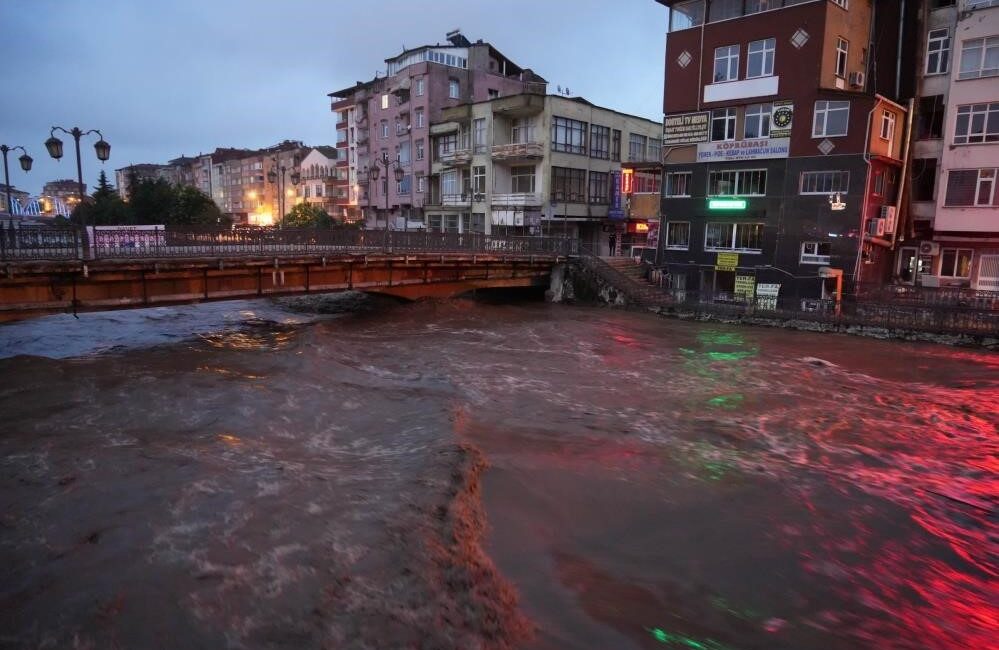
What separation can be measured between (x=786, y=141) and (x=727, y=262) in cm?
656

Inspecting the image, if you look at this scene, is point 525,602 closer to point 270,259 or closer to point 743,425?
point 743,425

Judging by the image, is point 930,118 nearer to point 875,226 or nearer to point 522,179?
point 875,226

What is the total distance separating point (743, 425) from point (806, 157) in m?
20.9

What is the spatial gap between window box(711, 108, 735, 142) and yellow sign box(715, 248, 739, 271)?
614 cm

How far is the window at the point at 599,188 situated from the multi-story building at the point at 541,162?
3.1 inches

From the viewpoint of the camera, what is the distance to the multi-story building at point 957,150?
28.6 metres

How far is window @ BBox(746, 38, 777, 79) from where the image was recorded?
102 ft

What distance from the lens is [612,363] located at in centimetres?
2117

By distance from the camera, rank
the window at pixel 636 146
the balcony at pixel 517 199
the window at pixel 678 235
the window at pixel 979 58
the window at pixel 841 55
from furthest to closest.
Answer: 1. the window at pixel 636 146
2. the balcony at pixel 517 199
3. the window at pixel 678 235
4. the window at pixel 841 55
5. the window at pixel 979 58

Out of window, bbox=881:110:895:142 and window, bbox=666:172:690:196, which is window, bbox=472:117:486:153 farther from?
window, bbox=881:110:895:142

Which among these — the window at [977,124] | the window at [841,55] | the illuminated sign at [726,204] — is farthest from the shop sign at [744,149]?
the window at [977,124]

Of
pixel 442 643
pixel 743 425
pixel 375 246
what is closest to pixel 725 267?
pixel 375 246

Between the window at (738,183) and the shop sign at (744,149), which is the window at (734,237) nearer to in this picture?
the window at (738,183)

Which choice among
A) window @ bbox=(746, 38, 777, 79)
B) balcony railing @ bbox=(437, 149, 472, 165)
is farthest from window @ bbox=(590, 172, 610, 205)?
window @ bbox=(746, 38, 777, 79)
